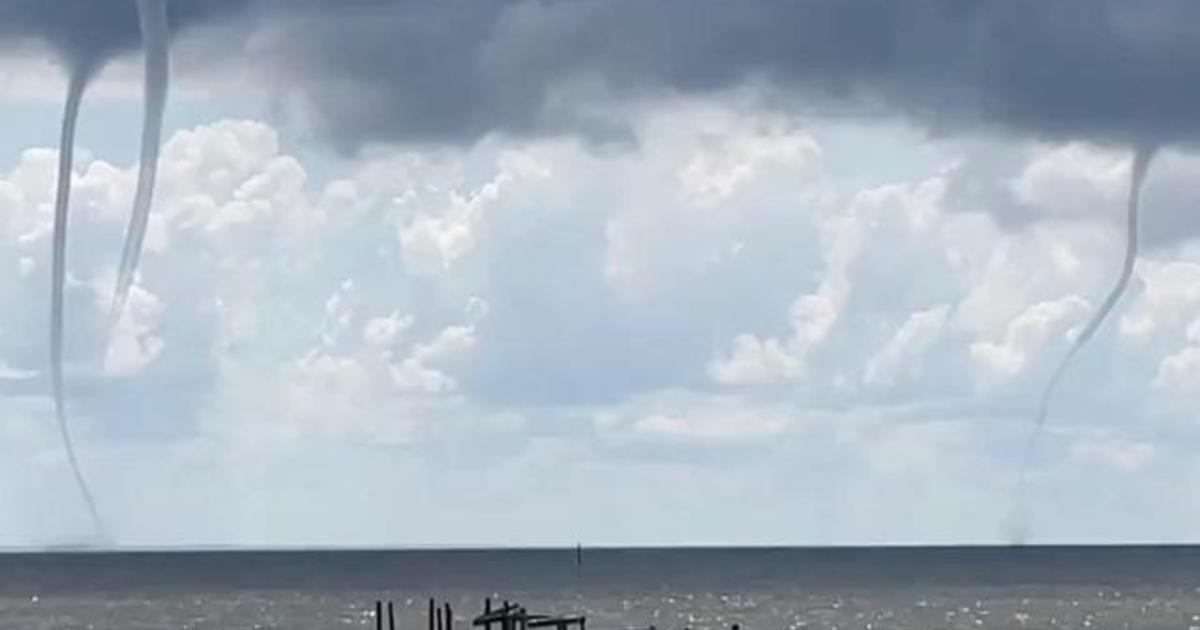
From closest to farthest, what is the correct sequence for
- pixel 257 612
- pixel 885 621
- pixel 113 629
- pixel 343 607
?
pixel 113 629, pixel 885 621, pixel 257 612, pixel 343 607

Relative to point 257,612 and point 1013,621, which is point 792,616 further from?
point 257,612

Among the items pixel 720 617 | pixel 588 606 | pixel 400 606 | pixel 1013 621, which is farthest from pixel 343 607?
pixel 1013 621

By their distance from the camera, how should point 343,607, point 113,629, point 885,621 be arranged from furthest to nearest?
point 343,607 → point 885,621 → point 113,629

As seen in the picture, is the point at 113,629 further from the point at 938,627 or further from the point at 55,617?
the point at 938,627

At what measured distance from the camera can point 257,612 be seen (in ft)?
556

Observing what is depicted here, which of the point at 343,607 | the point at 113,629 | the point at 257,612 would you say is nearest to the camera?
the point at 113,629

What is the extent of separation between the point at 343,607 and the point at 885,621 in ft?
138

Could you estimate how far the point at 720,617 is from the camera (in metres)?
162

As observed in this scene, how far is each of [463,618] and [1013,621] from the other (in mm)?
30937

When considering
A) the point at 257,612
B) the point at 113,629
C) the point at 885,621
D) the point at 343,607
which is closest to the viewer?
the point at 113,629

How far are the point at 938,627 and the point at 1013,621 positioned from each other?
8.29 meters

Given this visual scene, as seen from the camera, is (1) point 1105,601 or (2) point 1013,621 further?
(1) point 1105,601

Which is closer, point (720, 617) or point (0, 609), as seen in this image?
point (720, 617)

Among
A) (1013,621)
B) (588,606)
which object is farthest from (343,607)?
(1013,621)
